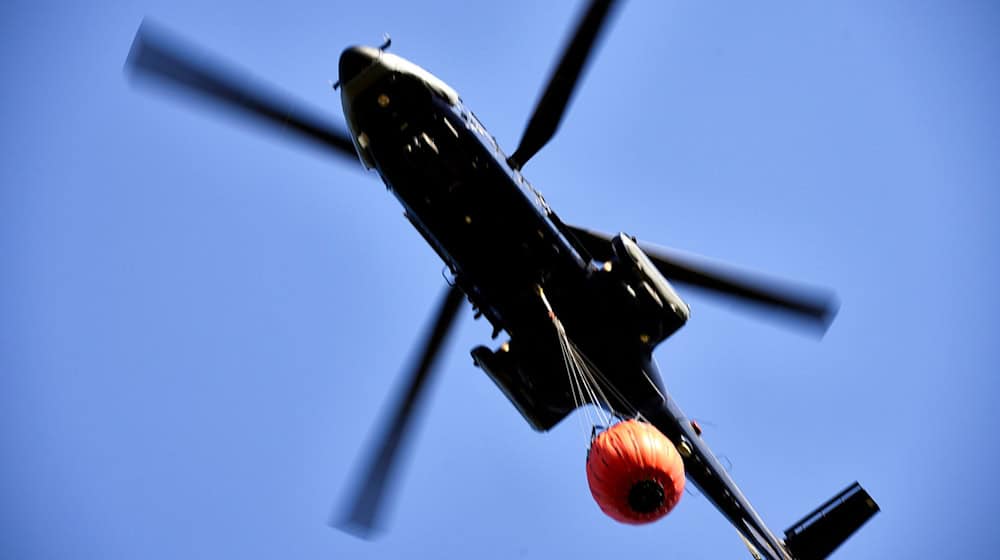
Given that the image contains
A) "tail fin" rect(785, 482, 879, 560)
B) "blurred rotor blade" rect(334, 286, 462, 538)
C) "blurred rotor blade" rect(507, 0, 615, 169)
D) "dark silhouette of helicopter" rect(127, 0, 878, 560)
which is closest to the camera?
"blurred rotor blade" rect(507, 0, 615, 169)

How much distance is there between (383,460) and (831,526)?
6.39 meters

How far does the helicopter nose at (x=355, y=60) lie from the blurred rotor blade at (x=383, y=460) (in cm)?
342

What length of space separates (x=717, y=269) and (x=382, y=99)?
4.33 m

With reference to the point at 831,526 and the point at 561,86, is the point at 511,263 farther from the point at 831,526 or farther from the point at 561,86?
the point at 831,526

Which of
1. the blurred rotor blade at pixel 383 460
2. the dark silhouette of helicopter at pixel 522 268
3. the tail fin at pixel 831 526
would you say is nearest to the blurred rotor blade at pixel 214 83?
the dark silhouette of helicopter at pixel 522 268

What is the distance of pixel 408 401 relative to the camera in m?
9.15

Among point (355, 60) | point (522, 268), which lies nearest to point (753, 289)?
point (522, 268)

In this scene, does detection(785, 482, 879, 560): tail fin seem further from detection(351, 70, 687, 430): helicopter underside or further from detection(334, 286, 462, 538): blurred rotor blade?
detection(334, 286, 462, 538): blurred rotor blade

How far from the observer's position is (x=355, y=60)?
824 cm

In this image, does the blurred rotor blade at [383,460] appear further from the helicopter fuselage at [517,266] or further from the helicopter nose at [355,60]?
the helicopter nose at [355,60]

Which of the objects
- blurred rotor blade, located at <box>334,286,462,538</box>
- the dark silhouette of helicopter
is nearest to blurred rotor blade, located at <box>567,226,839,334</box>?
the dark silhouette of helicopter

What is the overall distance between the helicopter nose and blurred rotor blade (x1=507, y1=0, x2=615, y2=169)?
1.94 metres

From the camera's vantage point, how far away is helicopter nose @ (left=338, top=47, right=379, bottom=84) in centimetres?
822

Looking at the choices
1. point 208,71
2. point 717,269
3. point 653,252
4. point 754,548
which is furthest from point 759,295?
point 208,71
